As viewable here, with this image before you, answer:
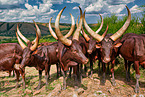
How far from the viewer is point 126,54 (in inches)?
177

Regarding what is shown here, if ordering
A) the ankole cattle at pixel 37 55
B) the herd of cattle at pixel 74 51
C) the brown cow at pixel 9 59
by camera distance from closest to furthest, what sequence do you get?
the herd of cattle at pixel 74 51
the ankole cattle at pixel 37 55
the brown cow at pixel 9 59

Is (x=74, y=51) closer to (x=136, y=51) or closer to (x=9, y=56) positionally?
(x=136, y=51)

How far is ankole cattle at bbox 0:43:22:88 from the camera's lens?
4934 millimetres

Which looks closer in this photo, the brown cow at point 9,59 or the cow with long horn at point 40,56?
the cow with long horn at point 40,56

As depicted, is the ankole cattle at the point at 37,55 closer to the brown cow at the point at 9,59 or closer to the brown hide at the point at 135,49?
the brown cow at the point at 9,59

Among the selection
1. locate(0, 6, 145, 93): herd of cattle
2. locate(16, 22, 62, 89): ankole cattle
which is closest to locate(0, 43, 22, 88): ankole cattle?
locate(0, 6, 145, 93): herd of cattle

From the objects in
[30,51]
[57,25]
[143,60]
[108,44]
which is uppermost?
[57,25]

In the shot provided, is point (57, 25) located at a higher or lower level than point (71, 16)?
lower

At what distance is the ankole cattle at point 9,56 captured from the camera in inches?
194

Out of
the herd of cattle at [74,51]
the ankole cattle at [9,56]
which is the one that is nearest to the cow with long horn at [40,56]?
the herd of cattle at [74,51]

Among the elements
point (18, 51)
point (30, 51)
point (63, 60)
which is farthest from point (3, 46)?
point (63, 60)

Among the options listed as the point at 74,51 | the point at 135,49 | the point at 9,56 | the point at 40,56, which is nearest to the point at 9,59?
the point at 9,56

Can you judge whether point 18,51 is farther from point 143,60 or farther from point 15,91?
point 143,60

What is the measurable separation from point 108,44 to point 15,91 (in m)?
5.45
